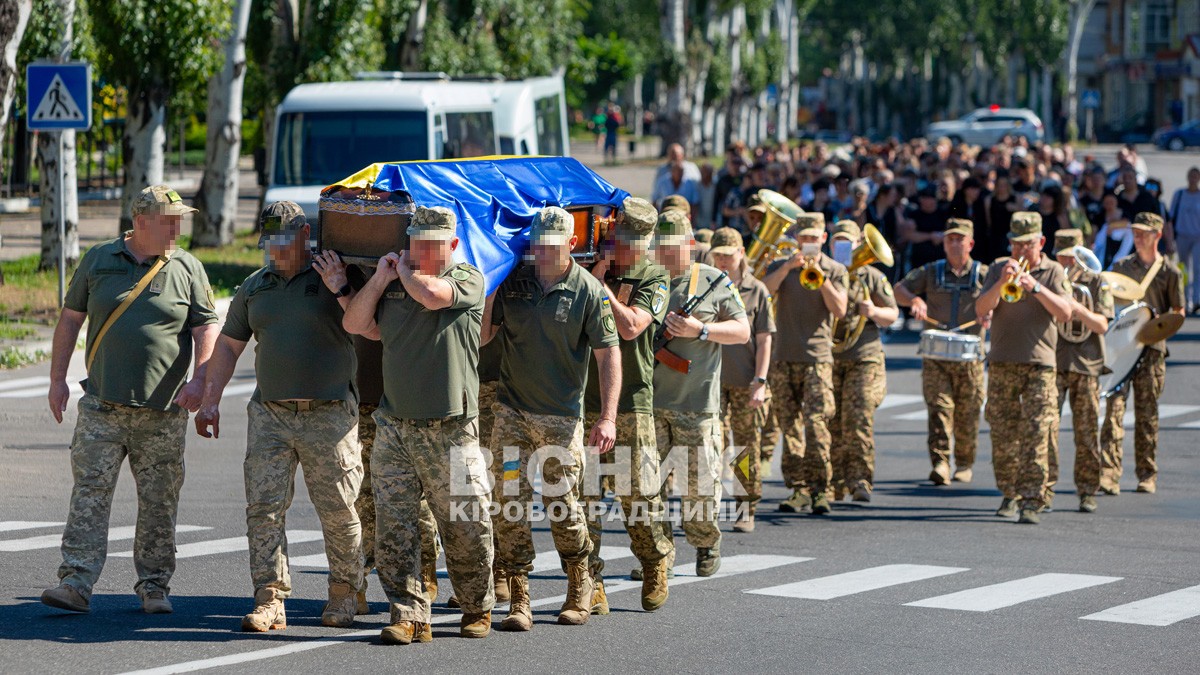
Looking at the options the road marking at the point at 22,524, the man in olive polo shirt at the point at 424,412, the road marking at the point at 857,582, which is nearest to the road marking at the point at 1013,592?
the road marking at the point at 857,582

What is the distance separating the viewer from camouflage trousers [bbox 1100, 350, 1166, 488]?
1279cm

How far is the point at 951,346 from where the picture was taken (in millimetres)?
12602

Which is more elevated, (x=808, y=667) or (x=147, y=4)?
(x=147, y=4)

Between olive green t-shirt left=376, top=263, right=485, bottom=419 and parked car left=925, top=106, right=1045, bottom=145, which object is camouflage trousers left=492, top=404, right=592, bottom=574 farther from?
parked car left=925, top=106, right=1045, bottom=145

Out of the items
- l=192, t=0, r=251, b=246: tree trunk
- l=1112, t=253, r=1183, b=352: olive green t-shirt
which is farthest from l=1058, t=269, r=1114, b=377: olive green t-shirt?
l=192, t=0, r=251, b=246: tree trunk

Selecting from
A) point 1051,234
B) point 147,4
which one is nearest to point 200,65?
point 147,4

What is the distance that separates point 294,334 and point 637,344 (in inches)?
68.4

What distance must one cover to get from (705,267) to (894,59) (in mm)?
82537

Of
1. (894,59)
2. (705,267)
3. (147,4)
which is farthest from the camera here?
(894,59)

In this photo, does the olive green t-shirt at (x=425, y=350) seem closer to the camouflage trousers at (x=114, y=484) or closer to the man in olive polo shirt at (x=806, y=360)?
the camouflage trousers at (x=114, y=484)

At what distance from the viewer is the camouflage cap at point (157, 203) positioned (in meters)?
8.25

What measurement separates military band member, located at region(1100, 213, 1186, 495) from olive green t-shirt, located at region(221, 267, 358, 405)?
21.6ft

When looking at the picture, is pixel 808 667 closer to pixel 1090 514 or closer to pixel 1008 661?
pixel 1008 661

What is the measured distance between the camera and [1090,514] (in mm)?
12008
